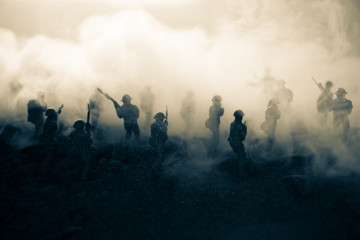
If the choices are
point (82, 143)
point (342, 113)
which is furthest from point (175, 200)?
point (342, 113)

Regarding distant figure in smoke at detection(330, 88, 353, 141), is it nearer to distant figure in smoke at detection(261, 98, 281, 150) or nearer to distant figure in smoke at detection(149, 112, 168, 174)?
distant figure in smoke at detection(261, 98, 281, 150)

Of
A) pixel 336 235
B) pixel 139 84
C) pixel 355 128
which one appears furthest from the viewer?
pixel 139 84

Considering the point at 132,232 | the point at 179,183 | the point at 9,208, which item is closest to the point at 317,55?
the point at 179,183

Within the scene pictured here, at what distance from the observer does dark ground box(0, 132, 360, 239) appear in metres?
8.17

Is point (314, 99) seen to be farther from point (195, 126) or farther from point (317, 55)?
point (195, 126)

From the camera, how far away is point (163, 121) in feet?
38.7

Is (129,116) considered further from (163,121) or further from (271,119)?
(271,119)

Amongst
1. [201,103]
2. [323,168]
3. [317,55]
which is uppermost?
[317,55]

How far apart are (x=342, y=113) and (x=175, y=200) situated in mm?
7316

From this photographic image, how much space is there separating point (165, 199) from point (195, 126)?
6.26m

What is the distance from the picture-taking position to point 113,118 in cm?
1580

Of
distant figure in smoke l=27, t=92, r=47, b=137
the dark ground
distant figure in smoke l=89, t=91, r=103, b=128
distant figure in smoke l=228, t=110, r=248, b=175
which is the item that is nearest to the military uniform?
the dark ground

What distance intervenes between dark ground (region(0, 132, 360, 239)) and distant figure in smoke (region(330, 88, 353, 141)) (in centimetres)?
191

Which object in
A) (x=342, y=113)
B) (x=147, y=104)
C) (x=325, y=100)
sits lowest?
(x=342, y=113)
